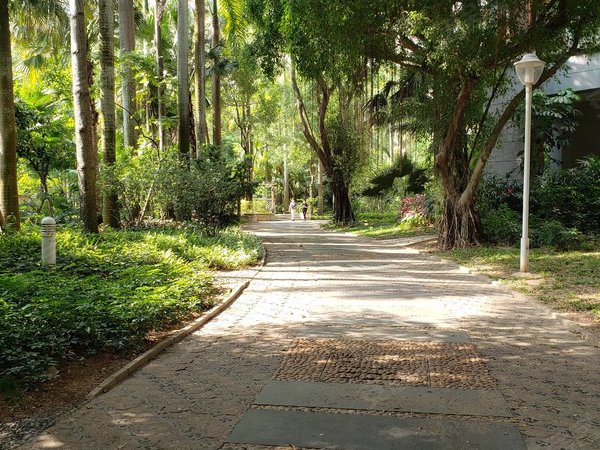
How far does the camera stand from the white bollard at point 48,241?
8719mm

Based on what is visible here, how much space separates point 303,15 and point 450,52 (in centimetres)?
389

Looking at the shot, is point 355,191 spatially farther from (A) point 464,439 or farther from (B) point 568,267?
(A) point 464,439

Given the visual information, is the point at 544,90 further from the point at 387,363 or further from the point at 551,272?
the point at 387,363

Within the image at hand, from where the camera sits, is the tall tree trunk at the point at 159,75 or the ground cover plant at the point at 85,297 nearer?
the ground cover plant at the point at 85,297

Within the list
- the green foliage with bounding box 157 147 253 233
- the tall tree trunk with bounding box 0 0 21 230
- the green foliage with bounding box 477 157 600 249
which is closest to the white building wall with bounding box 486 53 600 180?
the green foliage with bounding box 477 157 600 249

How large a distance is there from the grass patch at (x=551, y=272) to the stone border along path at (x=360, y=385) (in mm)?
885

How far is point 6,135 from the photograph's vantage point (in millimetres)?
11938

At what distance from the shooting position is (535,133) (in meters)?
20.2

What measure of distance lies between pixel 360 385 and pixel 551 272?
308 inches

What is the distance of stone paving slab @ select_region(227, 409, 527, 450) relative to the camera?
3334 mm

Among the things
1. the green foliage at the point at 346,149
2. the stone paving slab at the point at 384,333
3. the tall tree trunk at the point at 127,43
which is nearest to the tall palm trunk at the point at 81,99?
the tall tree trunk at the point at 127,43

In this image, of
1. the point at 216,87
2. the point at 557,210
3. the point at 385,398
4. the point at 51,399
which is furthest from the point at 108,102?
the point at 557,210

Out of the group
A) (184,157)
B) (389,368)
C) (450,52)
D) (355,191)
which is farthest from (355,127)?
(389,368)

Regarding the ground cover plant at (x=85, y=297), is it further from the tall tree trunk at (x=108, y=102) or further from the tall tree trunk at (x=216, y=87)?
the tall tree trunk at (x=216, y=87)
